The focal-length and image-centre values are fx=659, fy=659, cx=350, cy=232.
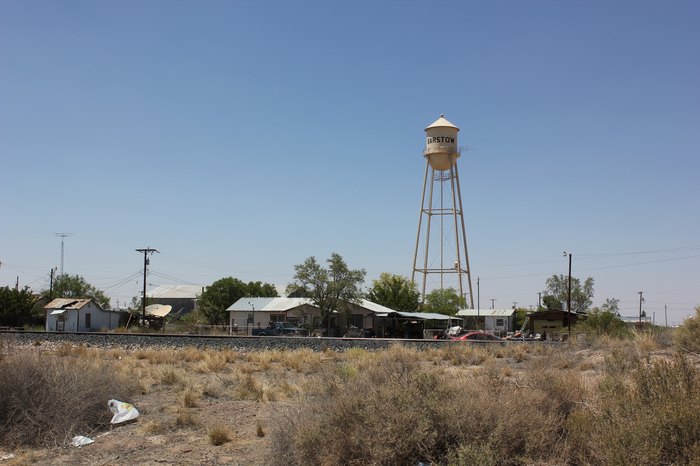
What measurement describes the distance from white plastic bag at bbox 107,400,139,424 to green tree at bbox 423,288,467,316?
71670 mm

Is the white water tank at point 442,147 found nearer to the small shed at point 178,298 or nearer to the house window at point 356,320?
the house window at point 356,320

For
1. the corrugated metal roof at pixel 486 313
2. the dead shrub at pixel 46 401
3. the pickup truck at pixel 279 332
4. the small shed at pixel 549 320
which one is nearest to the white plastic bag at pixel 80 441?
the dead shrub at pixel 46 401

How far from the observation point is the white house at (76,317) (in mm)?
66938

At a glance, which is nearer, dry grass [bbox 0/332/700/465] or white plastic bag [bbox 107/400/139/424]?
dry grass [bbox 0/332/700/465]

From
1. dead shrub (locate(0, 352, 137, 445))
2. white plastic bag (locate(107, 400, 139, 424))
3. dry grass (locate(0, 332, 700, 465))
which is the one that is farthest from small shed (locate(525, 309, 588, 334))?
dry grass (locate(0, 332, 700, 465))

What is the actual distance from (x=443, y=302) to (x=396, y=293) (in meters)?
11.4

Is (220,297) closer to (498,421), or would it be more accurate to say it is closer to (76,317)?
(76,317)

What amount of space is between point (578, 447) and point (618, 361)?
7.04 metres

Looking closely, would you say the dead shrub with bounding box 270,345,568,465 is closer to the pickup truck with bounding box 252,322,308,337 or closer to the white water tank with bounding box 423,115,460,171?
the pickup truck with bounding box 252,322,308,337

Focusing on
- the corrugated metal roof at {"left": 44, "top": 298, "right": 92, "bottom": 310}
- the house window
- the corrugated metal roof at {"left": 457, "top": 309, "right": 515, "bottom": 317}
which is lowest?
the house window

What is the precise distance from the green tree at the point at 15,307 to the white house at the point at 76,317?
16.8 ft

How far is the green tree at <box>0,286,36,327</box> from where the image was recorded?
72.4 meters

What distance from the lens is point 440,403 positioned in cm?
841

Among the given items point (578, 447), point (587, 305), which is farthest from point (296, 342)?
point (587, 305)
